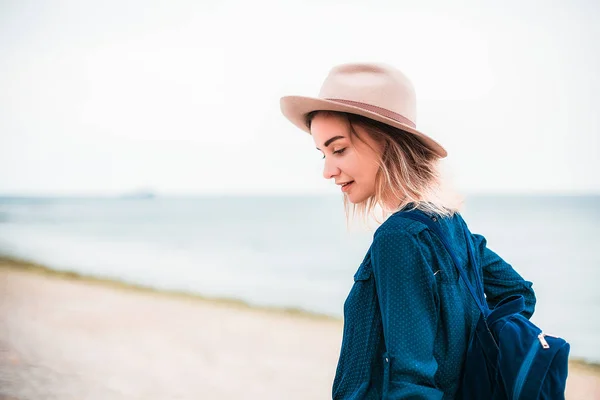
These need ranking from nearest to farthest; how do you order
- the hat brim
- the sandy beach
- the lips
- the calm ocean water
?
1. the hat brim
2. the lips
3. the sandy beach
4. the calm ocean water

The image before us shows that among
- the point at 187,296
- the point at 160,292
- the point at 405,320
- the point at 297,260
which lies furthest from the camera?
the point at 297,260

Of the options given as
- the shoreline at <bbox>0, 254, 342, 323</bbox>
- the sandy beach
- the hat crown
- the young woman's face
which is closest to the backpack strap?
the young woman's face

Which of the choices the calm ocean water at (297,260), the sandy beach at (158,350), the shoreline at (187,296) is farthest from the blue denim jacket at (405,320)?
the shoreline at (187,296)

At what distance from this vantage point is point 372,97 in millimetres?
1299

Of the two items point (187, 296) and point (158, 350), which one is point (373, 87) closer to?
point (158, 350)

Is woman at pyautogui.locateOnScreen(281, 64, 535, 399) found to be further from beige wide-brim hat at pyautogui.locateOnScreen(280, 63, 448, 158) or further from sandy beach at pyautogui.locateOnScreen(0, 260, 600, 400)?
sandy beach at pyautogui.locateOnScreen(0, 260, 600, 400)

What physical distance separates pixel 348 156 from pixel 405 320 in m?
0.46

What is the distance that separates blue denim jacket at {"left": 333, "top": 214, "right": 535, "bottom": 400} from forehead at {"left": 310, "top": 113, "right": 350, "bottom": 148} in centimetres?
29

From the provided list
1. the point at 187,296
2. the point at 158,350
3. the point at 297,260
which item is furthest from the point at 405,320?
the point at 297,260

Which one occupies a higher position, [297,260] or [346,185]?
[297,260]

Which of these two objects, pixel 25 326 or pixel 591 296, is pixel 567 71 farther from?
pixel 25 326

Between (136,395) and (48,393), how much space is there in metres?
0.60

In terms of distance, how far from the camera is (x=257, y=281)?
1573 centimetres

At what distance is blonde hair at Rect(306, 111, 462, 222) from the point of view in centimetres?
129
